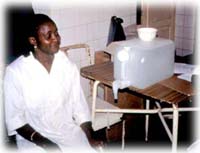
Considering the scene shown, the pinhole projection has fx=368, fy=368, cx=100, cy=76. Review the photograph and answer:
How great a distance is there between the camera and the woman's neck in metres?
1.95

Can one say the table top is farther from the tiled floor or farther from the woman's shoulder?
the tiled floor

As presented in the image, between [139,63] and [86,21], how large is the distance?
3.59 feet

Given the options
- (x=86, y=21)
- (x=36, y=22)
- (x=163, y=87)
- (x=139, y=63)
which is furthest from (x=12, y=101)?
(x=86, y=21)

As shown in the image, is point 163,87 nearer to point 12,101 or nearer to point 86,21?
point 12,101

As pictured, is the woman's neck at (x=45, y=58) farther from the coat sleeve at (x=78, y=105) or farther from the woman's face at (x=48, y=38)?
the coat sleeve at (x=78, y=105)

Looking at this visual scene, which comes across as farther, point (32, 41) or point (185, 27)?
point (185, 27)

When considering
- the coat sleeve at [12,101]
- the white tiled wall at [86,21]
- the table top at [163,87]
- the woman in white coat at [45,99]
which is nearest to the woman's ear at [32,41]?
the woman in white coat at [45,99]

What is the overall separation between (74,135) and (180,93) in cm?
60

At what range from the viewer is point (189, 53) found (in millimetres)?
4289

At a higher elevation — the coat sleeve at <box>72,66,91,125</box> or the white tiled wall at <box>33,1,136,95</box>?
the white tiled wall at <box>33,1,136,95</box>

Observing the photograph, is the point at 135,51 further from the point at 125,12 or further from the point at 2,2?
the point at 125,12

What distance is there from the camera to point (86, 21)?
2.95 m

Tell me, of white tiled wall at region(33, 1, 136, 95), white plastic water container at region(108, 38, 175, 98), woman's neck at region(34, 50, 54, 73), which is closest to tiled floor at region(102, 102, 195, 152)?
white tiled wall at region(33, 1, 136, 95)

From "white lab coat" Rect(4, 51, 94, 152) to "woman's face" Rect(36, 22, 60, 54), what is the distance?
0.34ft
